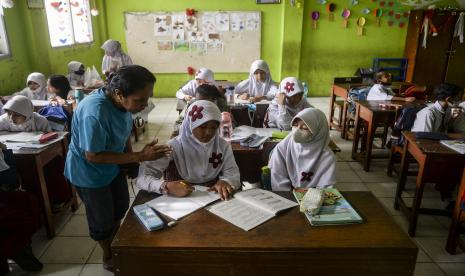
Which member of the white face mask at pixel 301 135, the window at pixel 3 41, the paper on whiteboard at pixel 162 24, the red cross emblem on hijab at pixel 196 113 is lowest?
the white face mask at pixel 301 135

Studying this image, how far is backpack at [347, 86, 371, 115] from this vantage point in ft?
15.3

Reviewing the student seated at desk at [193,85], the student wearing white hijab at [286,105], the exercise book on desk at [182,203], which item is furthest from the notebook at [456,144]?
the student seated at desk at [193,85]

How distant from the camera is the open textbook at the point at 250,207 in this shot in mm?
1507

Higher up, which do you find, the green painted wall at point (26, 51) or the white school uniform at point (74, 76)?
the green painted wall at point (26, 51)

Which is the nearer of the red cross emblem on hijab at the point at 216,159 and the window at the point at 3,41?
the red cross emblem on hijab at the point at 216,159

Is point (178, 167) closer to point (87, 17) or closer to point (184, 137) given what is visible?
point (184, 137)

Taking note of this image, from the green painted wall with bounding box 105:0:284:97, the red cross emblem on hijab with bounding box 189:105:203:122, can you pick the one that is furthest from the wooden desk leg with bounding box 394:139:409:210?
the green painted wall with bounding box 105:0:284:97

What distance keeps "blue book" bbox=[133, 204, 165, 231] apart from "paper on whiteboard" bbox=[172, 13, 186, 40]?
6.33m

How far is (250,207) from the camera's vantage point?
63.9 inches

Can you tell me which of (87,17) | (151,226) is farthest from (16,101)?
(87,17)

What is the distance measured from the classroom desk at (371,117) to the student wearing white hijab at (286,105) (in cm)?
93

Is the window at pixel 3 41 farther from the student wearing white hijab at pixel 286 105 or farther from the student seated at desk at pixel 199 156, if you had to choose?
the student seated at desk at pixel 199 156

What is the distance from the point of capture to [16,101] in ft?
9.14

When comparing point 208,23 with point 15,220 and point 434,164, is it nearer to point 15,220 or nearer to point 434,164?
point 434,164
